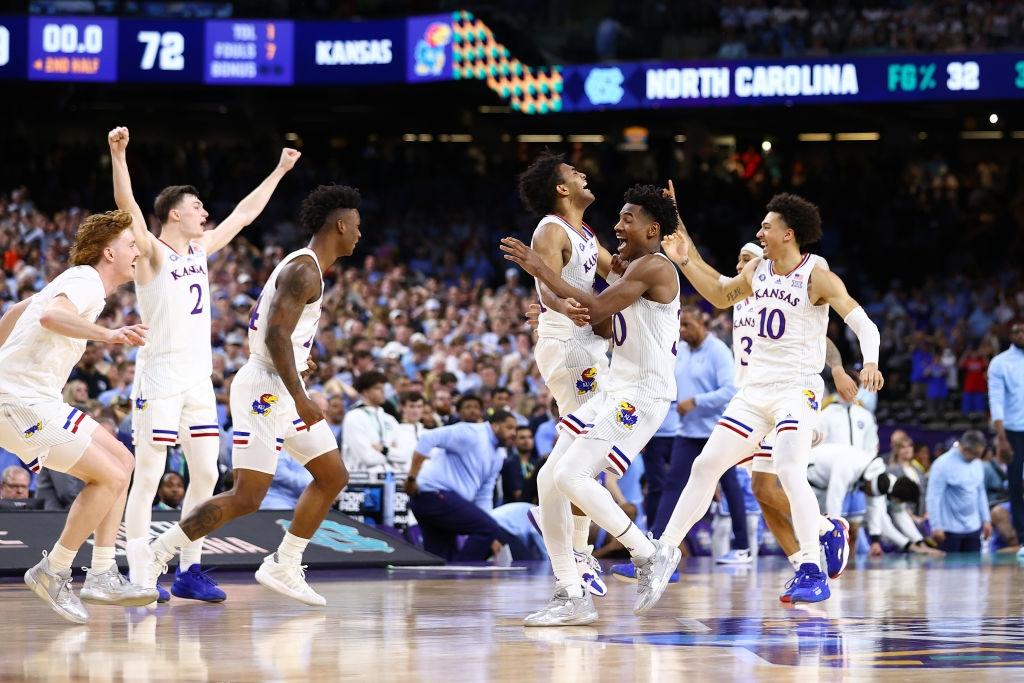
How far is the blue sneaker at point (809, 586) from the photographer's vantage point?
28.0 feet

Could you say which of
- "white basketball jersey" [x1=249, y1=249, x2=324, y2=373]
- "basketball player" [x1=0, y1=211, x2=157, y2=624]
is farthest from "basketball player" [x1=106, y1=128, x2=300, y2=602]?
"basketball player" [x1=0, y1=211, x2=157, y2=624]

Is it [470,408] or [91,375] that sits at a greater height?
[91,375]

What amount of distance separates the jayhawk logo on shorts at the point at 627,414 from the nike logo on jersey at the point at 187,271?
→ 2621mm

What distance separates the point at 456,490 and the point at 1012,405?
198 inches

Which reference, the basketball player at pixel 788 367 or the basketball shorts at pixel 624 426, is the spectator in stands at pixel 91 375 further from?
the basketball shorts at pixel 624 426

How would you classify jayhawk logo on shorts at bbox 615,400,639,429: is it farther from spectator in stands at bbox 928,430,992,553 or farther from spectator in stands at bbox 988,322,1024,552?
spectator in stands at bbox 928,430,992,553

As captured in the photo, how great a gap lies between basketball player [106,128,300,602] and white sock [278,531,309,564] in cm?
59

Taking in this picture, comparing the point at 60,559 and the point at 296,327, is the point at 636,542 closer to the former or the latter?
the point at 296,327

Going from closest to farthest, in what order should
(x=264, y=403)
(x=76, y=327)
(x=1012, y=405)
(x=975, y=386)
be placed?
(x=76, y=327)
(x=264, y=403)
(x=1012, y=405)
(x=975, y=386)

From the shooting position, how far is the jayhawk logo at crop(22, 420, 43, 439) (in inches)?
283

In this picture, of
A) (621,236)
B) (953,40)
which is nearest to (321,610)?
(621,236)

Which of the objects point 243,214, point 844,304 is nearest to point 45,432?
point 243,214

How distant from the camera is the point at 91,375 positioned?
14609mm

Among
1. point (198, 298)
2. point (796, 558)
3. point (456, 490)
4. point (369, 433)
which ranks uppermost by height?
point (198, 298)
